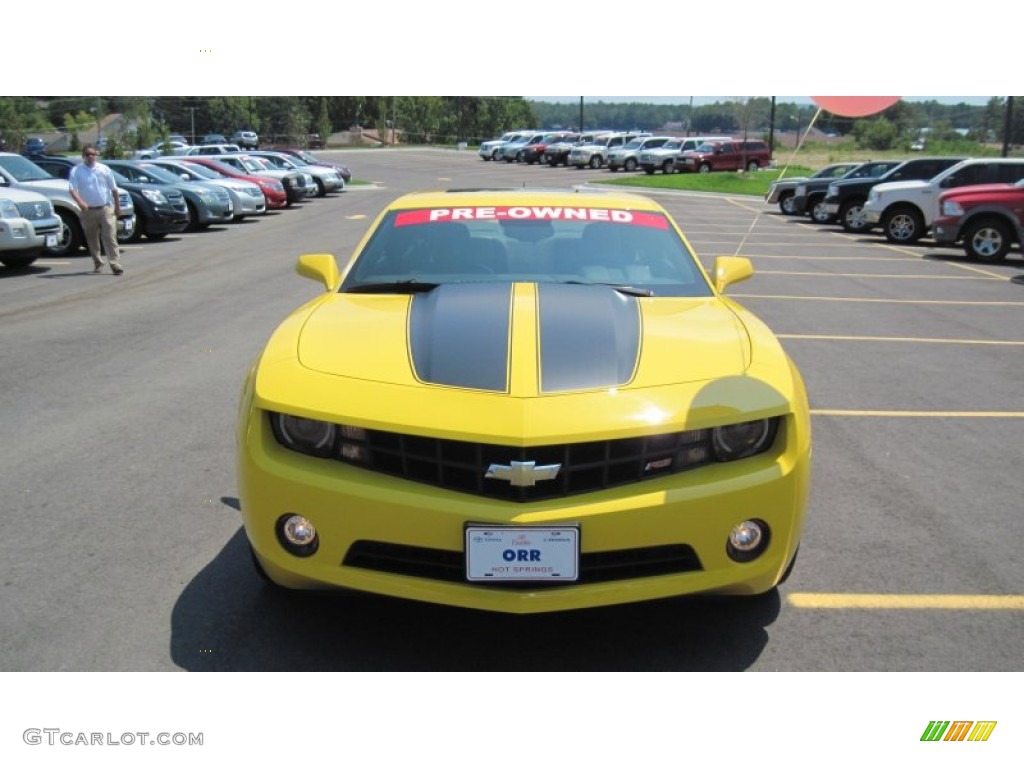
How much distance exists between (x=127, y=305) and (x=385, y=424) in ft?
31.4

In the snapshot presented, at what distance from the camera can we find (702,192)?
39.4 metres

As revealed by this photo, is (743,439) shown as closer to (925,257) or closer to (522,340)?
(522,340)

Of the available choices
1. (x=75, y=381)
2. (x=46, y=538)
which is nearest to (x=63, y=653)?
(x=46, y=538)

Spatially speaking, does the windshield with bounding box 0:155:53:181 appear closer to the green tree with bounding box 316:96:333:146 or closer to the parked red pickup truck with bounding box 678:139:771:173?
the parked red pickup truck with bounding box 678:139:771:173

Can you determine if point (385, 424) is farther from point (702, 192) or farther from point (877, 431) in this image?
point (702, 192)

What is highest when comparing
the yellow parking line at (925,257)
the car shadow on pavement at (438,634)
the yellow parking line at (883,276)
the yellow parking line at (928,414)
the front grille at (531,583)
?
the front grille at (531,583)

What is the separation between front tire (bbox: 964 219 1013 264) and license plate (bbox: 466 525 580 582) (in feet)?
55.5

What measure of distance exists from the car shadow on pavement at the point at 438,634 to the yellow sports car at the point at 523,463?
0.28 meters

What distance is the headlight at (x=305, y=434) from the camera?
3434 millimetres

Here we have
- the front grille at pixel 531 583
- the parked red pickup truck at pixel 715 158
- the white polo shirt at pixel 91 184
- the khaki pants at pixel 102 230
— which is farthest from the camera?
the parked red pickup truck at pixel 715 158

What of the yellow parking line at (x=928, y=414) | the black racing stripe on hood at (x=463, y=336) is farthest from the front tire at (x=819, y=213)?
the black racing stripe on hood at (x=463, y=336)

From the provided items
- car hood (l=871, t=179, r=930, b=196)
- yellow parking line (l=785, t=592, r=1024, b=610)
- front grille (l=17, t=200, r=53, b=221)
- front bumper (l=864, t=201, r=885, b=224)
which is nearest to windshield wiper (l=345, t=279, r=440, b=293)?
yellow parking line (l=785, t=592, r=1024, b=610)

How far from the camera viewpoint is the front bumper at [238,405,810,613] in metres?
3.22

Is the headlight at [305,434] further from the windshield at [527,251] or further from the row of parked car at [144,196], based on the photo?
the row of parked car at [144,196]
